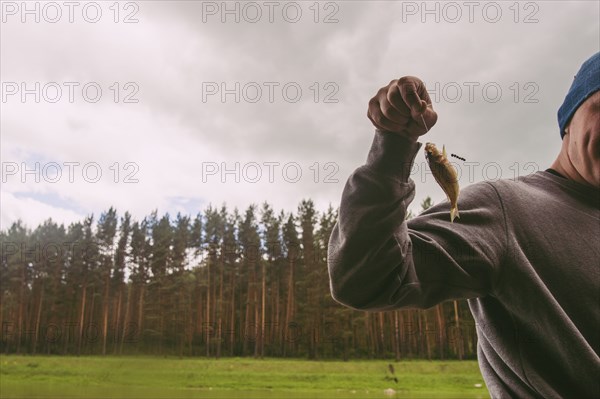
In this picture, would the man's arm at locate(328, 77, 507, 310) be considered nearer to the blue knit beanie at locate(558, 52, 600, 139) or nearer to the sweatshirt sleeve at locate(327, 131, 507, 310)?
the sweatshirt sleeve at locate(327, 131, 507, 310)

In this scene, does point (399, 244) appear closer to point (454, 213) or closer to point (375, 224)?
point (375, 224)

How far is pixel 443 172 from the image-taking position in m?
1.67

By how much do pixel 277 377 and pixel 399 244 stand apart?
36.8 meters

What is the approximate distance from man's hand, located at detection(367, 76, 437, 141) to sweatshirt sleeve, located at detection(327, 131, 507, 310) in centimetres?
3

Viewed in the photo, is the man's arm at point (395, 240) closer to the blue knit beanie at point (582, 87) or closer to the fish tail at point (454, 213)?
the fish tail at point (454, 213)

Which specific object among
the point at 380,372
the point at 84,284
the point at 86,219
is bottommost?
the point at 380,372

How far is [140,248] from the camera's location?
162ft

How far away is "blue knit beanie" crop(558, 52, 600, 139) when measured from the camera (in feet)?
5.47

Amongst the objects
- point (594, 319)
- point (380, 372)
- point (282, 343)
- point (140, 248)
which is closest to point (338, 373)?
point (380, 372)

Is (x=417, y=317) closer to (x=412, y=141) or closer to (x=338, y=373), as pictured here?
(x=338, y=373)

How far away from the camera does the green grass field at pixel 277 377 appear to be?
31.4 meters

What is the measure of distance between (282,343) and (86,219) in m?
26.4

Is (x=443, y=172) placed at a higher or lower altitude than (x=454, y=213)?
higher

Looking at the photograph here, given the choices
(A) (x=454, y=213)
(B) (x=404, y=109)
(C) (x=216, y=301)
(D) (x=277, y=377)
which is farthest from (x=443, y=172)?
(C) (x=216, y=301)
